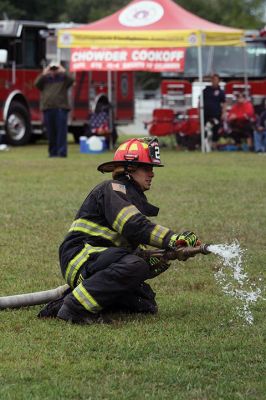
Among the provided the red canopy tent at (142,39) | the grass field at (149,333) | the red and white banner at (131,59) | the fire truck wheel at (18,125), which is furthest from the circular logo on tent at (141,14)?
the grass field at (149,333)

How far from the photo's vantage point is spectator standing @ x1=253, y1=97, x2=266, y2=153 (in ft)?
73.1

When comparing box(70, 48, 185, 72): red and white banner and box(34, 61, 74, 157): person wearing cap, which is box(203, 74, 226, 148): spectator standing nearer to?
box(70, 48, 185, 72): red and white banner

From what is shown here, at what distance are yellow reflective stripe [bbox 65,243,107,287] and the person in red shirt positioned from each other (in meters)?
16.8

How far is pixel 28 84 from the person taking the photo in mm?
24156

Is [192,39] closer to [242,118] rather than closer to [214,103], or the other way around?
[214,103]

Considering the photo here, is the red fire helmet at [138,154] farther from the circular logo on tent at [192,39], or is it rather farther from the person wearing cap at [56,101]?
the circular logo on tent at [192,39]

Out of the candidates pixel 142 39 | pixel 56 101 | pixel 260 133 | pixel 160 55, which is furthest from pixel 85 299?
pixel 160 55

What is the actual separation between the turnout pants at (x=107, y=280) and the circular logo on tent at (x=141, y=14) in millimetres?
16804

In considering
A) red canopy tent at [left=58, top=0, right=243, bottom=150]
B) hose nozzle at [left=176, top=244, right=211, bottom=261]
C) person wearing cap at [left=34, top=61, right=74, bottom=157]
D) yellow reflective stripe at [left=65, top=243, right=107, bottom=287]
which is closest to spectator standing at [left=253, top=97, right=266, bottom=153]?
red canopy tent at [left=58, top=0, right=243, bottom=150]

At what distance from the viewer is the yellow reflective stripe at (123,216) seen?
6.22m

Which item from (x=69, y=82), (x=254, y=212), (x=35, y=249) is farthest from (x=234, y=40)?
(x=35, y=249)

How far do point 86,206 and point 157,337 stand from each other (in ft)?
3.22

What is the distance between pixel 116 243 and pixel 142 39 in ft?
53.1

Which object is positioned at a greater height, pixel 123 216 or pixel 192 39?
pixel 192 39
